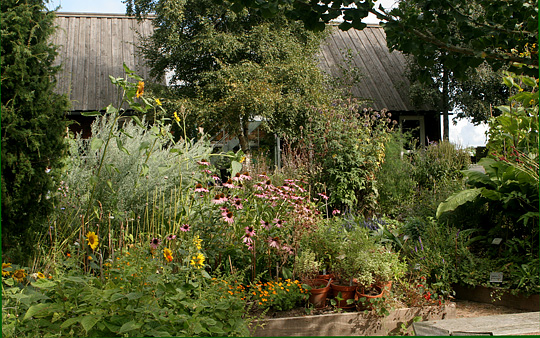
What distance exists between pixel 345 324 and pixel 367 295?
26 centimetres

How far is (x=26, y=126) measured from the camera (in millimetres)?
3068

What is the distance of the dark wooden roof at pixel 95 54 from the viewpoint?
12.4 m

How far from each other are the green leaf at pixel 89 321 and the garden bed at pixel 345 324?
119cm

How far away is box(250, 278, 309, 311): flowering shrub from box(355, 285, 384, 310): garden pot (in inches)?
15.5

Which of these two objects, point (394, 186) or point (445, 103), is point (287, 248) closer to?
point (394, 186)

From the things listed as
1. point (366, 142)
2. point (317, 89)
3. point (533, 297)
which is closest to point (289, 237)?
point (533, 297)

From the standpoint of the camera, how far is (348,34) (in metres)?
15.6

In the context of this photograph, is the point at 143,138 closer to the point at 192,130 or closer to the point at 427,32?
the point at 427,32

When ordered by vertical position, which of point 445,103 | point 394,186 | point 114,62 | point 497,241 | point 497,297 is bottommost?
point 497,297

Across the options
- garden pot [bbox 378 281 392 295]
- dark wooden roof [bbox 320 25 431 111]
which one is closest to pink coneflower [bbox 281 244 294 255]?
garden pot [bbox 378 281 392 295]

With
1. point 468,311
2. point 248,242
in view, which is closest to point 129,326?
point 248,242

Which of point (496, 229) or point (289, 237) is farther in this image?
point (496, 229)

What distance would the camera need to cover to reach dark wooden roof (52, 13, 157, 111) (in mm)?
12422

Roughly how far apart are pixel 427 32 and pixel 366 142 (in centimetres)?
460
